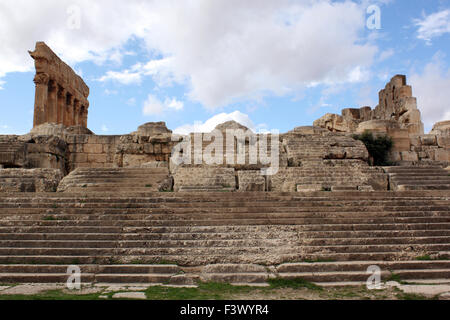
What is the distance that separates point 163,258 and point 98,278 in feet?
3.11

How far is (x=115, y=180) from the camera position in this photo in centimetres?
1021

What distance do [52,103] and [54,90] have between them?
0.83 m

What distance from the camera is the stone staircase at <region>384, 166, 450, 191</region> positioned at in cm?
955

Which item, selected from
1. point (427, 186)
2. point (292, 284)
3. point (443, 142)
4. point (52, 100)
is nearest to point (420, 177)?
point (427, 186)

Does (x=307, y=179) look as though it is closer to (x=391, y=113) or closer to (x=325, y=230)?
(x=325, y=230)

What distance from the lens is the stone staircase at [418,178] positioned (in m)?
9.55

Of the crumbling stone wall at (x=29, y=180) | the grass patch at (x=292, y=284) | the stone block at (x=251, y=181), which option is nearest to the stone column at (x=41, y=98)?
the crumbling stone wall at (x=29, y=180)

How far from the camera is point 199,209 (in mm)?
7023

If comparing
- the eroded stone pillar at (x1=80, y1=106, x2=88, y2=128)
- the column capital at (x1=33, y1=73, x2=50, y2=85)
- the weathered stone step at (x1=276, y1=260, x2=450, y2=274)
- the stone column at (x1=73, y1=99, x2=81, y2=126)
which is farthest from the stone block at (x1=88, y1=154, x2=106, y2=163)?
the eroded stone pillar at (x1=80, y1=106, x2=88, y2=128)

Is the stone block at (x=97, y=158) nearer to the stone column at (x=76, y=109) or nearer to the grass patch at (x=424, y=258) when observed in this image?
the grass patch at (x=424, y=258)

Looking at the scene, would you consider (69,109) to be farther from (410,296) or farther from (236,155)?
(410,296)

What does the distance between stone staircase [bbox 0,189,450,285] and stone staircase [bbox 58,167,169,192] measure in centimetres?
192

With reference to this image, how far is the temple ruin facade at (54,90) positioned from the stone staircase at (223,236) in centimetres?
1499
